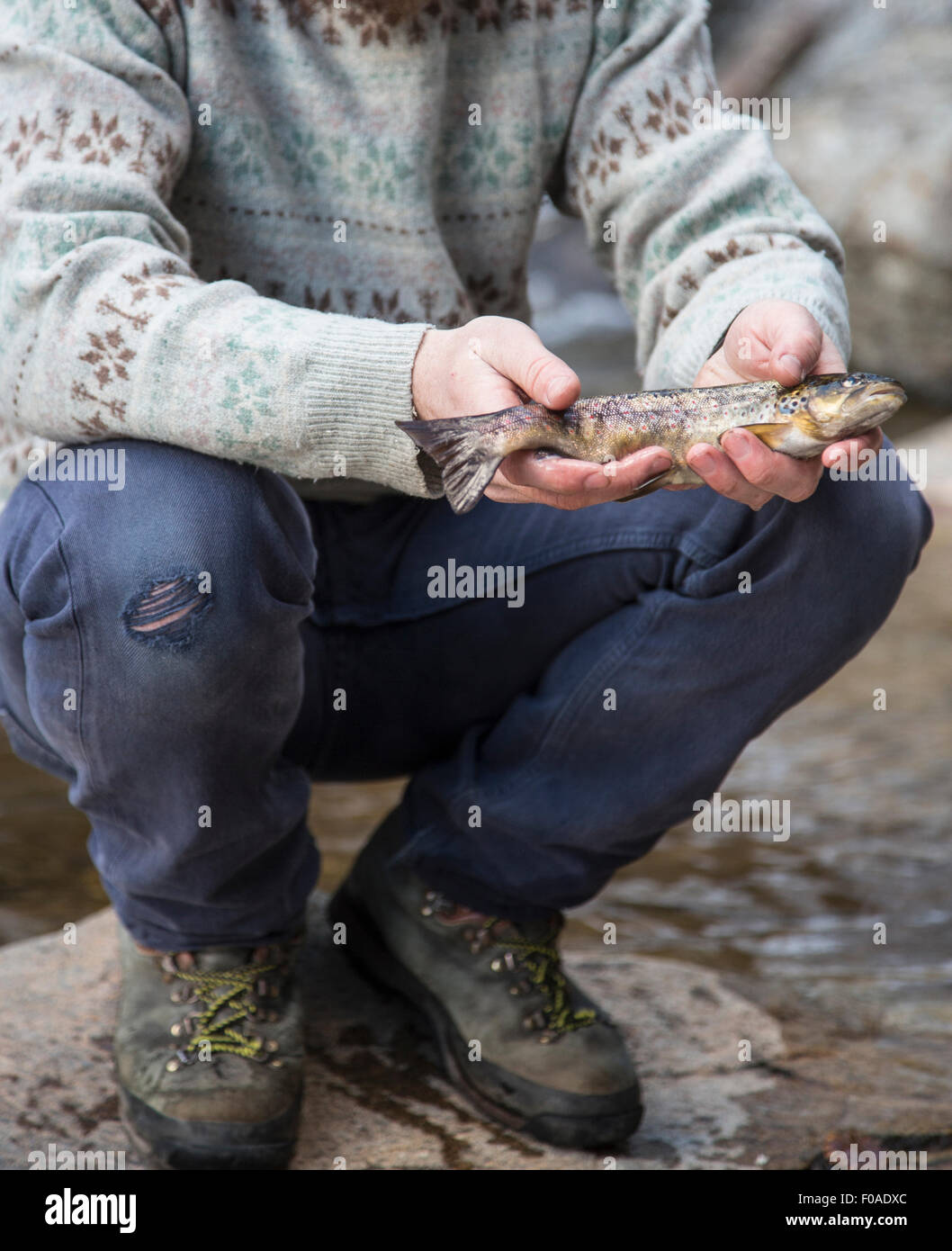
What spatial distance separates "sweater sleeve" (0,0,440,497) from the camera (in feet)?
4.07

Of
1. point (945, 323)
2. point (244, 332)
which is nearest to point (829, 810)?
point (244, 332)

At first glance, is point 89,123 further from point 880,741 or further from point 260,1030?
point 880,741

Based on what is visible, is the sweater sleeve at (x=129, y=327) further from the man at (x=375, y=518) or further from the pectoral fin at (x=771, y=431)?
the pectoral fin at (x=771, y=431)

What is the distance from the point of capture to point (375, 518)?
165 centimetres

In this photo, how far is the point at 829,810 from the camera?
260 cm

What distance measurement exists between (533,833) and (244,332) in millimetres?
646

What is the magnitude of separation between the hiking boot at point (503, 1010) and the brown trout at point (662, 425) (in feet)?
2.08

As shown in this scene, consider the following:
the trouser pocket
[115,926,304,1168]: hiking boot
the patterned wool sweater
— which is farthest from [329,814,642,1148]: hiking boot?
the patterned wool sweater

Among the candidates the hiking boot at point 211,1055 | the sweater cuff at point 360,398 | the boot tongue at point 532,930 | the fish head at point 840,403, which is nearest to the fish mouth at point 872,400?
the fish head at point 840,403

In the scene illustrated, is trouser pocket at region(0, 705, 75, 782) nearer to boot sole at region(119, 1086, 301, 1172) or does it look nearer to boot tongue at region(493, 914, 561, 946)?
boot sole at region(119, 1086, 301, 1172)

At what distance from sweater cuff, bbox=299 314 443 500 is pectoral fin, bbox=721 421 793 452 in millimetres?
300

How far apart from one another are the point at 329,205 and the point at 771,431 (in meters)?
0.63

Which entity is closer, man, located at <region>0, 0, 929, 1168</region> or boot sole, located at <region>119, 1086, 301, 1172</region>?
man, located at <region>0, 0, 929, 1168</region>

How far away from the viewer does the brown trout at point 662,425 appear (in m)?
1.19
